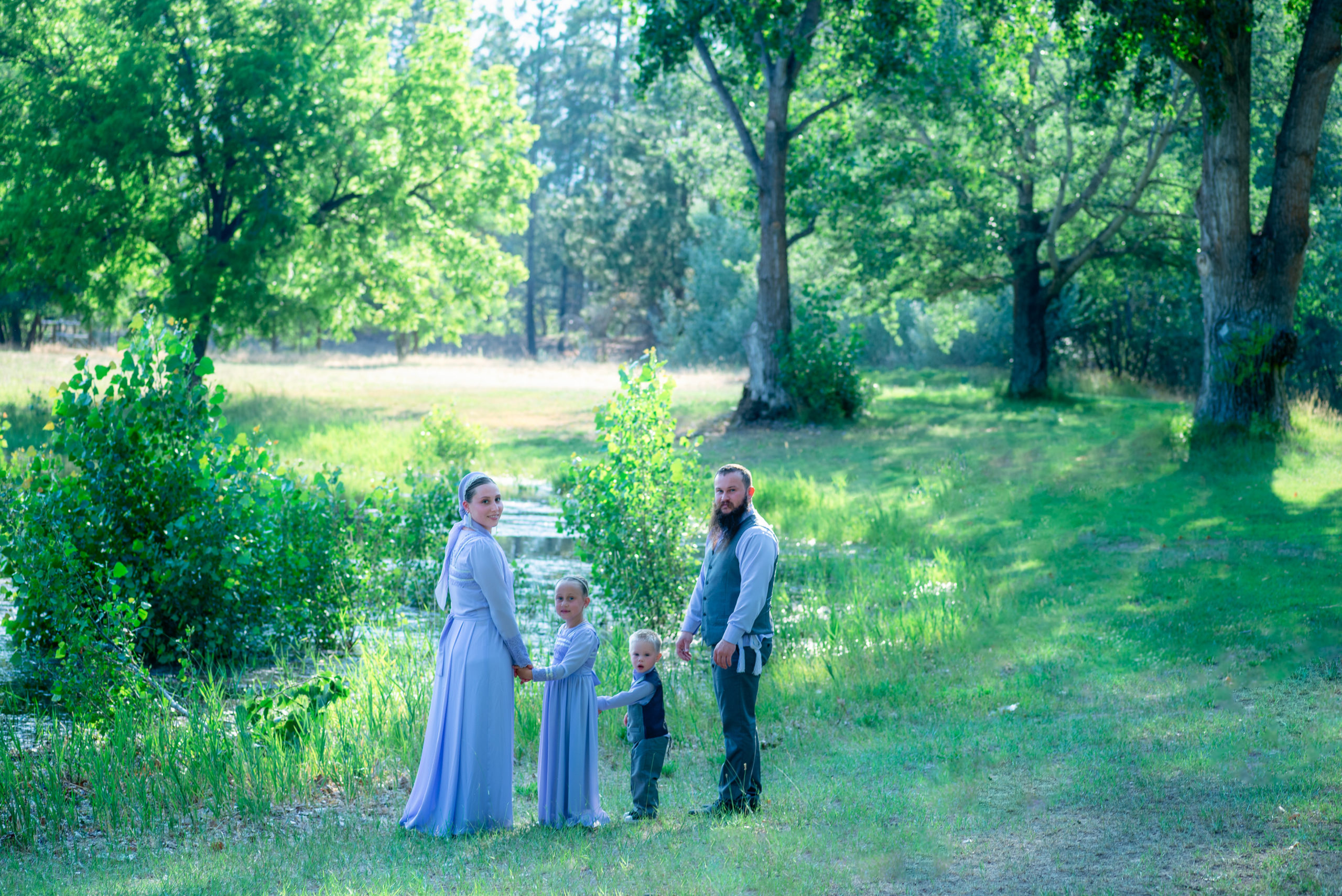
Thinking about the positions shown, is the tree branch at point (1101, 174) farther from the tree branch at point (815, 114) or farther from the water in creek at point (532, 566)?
the water in creek at point (532, 566)

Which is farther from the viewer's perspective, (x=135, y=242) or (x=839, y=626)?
(x=135, y=242)

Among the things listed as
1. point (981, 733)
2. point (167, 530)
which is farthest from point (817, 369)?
point (981, 733)

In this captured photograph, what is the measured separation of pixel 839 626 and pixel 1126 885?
16.4 feet

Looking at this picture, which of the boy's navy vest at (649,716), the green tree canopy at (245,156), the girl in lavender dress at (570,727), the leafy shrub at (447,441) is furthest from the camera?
the green tree canopy at (245,156)

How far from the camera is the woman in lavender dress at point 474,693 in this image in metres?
5.55

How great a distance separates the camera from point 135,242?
24.6m

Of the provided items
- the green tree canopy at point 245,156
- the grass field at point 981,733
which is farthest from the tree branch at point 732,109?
the grass field at point 981,733

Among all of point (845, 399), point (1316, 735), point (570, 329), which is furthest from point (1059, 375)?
point (570, 329)

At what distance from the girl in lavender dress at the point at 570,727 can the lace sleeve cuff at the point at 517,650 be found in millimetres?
52

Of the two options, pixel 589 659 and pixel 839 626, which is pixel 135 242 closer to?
pixel 839 626

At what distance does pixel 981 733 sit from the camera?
7012 mm

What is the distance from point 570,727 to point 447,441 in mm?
12327

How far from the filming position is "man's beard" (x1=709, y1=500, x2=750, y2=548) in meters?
5.85

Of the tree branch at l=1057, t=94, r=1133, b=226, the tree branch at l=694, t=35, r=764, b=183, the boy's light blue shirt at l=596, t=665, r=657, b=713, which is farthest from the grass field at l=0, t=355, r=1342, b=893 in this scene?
the tree branch at l=694, t=35, r=764, b=183
